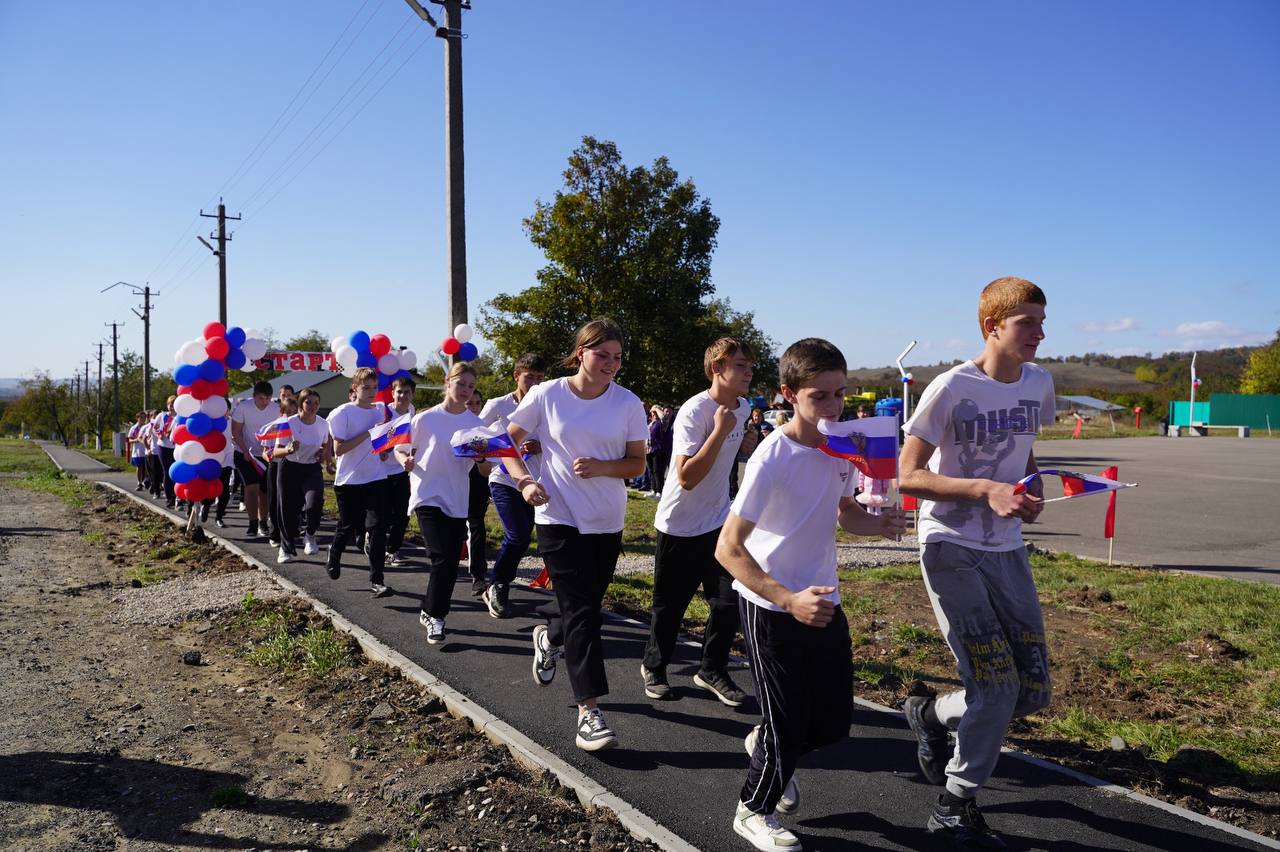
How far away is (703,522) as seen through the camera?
198 inches

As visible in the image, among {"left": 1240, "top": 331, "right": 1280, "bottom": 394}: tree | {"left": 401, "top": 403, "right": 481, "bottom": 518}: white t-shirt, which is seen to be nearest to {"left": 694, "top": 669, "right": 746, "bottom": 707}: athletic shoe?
{"left": 401, "top": 403, "right": 481, "bottom": 518}: white t-shirt

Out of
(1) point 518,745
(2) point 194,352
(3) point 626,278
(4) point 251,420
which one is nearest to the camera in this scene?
(1) point 518,745

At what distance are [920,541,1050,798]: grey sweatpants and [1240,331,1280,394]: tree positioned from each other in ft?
249

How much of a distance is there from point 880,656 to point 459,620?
3.38 m

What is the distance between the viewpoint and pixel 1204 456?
3084 centimetres

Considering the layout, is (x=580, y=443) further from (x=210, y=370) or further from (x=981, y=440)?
(x=210, y=370)

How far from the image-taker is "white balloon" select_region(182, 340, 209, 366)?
10930 mm

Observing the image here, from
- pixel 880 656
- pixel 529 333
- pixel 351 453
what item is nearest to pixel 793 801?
pixel 880 656

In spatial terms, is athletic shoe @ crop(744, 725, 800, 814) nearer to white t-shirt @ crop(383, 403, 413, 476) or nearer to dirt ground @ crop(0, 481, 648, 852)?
dirt ground @ crop(0, 481, 648, 852)

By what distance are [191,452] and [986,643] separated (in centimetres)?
1042

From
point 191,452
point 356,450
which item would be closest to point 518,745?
point 356,450

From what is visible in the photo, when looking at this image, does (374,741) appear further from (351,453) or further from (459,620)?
(351,453)

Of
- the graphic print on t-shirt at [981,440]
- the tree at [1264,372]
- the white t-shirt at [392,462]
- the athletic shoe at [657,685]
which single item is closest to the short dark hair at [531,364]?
the white t-shirt at [392,462]

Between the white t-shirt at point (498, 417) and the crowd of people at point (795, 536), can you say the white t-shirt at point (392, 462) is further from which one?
the crowd of people at point (795, 536)
